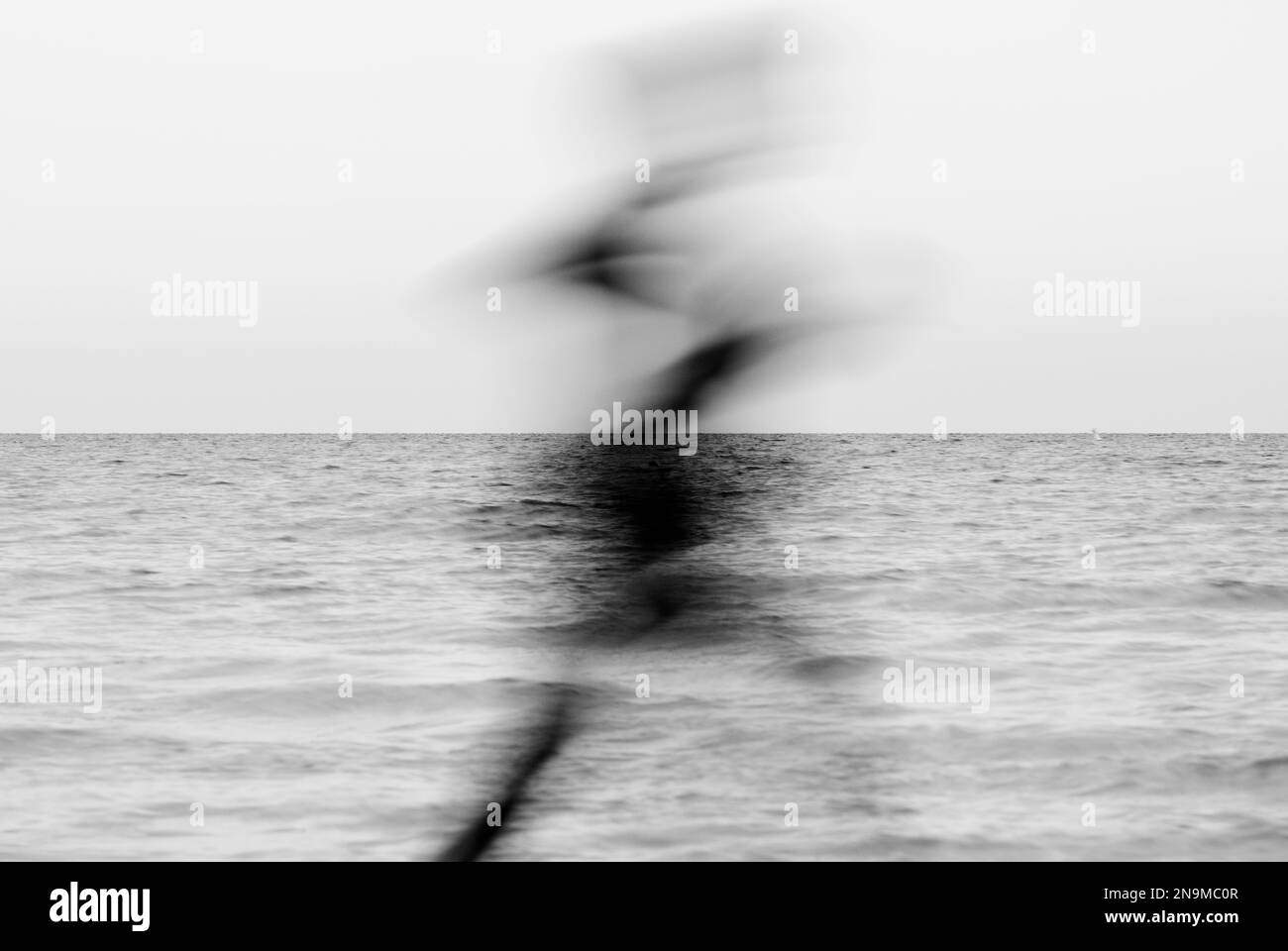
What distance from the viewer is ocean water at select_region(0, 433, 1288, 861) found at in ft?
19.4

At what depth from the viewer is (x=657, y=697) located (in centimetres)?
848

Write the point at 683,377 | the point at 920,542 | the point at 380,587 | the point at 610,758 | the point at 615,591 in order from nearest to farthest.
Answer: the point at 683,377, the point at 615,591, the point at 610,758, the point at 380,587, the point at 920,542

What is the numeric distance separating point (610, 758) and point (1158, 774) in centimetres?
267

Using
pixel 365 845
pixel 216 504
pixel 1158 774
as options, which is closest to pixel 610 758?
pixel 365 845

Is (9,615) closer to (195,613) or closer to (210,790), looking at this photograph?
(195,613)

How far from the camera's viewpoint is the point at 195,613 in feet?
41.7

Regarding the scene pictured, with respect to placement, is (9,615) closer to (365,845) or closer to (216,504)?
(365,845)

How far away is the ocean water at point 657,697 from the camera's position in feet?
19.4

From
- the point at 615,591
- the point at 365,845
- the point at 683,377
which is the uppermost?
the point at 683,377

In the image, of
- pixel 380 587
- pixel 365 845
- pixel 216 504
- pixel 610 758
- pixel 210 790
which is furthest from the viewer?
pixel 216 504
